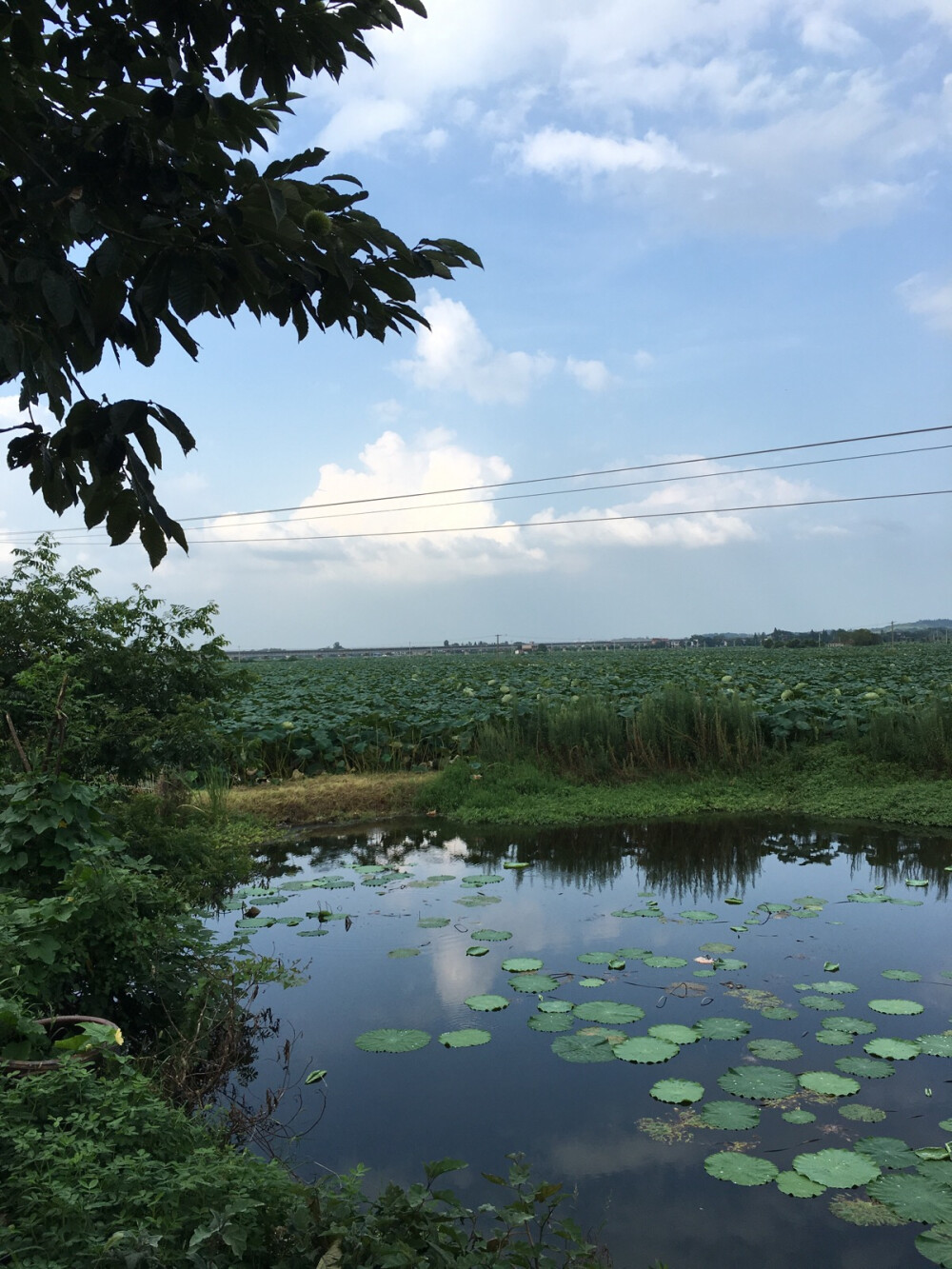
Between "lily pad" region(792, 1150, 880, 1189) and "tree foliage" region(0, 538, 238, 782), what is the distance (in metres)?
3.76

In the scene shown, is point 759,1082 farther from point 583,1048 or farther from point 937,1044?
point 937,1044

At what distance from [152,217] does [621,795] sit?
8.24 meters

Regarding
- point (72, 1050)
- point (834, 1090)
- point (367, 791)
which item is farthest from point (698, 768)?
point (72, 1050)

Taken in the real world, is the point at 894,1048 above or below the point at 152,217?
below

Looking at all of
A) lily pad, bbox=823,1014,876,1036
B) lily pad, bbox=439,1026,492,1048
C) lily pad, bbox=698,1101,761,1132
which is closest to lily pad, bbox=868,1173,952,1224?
lily pad, bbox=698,1101,761,1132

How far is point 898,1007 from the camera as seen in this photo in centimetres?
415

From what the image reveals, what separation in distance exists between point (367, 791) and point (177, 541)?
8066mm

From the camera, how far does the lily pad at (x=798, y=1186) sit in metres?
2.77

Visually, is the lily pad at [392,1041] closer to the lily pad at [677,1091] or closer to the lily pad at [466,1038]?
the lily pad at [466,1038]

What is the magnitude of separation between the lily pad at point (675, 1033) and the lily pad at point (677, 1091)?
12.9 inches

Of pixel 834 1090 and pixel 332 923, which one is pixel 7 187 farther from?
pixel 332 923

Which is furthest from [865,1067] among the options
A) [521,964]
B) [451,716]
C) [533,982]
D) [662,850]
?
[451,716]

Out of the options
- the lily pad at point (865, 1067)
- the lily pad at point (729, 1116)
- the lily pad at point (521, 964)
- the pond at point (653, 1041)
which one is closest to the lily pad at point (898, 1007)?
the pond at point (653, 1041)

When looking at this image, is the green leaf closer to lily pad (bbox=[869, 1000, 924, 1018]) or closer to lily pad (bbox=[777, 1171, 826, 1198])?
lily pad (bbox=[869, 1000, 924, 1018])
